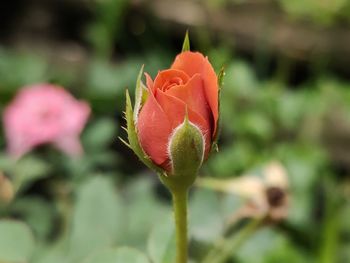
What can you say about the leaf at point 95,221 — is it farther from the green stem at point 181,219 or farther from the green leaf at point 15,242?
the green stem at point 181,219

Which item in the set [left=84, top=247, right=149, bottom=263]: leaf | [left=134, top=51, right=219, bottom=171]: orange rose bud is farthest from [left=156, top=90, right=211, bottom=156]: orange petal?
[left=84, top=247, right=149, bottom=263]: leaf

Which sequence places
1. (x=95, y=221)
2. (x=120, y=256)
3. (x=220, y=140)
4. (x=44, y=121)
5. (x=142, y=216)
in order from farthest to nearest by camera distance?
(x=220, y=140) < (x=44, y=121) < (x=142, y=216) < (x=95, y=221) < (x=120, y=256)

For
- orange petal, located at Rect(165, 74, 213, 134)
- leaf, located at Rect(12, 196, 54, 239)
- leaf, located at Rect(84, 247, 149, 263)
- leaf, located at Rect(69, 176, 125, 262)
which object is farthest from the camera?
leaf, located at Rect(12, 196, 54, 239)

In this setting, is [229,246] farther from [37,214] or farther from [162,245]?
[37,214]

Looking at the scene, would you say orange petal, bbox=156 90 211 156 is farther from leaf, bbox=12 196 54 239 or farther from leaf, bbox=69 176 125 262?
leaf, bbox=12 196 54 239

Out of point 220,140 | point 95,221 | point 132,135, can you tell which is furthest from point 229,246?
point 220,140

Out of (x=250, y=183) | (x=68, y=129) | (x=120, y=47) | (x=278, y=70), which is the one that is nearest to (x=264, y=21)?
(x=278, y=70)

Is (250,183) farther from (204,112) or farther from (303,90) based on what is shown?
(303,90)
